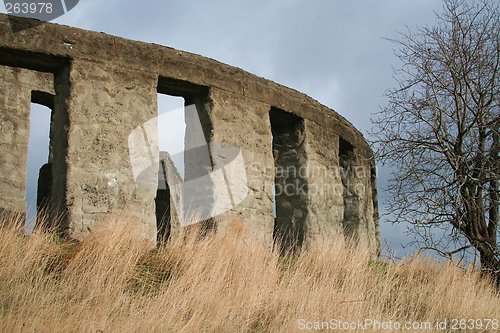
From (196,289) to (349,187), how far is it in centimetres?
623

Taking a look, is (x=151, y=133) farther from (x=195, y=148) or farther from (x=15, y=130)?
(x=15, y=130)

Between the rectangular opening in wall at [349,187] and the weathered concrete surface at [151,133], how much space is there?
3 centimetres

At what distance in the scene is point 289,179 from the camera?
10.2m

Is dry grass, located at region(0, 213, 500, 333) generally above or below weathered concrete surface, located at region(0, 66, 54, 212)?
below

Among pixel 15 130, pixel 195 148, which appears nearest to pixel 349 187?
pixel 195 148

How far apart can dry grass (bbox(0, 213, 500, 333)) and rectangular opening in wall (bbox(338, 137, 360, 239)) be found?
3.33 meters

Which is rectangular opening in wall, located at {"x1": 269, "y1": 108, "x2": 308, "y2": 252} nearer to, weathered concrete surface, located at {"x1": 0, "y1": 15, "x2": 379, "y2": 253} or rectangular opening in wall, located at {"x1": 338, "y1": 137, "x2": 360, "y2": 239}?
weathered concrete surface, located at {"x1": 0, "y1": 15, "x2": 379, "y2": 253}

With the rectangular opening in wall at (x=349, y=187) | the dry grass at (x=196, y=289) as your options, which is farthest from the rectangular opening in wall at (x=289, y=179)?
the dry grass at (x=196, y=289)

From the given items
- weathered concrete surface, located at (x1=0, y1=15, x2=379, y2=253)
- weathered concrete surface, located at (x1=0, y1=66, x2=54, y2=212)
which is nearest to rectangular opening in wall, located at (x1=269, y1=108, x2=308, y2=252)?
weathered concrete surface, located at (x1=0, y1=15, x2=379, y2=253)

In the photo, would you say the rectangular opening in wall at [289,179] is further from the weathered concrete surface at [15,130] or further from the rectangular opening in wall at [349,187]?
the weathered concrete surface at [15,130]

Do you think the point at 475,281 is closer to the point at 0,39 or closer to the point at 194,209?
the point at 194,209

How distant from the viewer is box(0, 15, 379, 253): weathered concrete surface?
25.6 feet

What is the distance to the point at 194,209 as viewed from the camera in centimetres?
872

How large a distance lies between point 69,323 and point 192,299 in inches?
49.4
